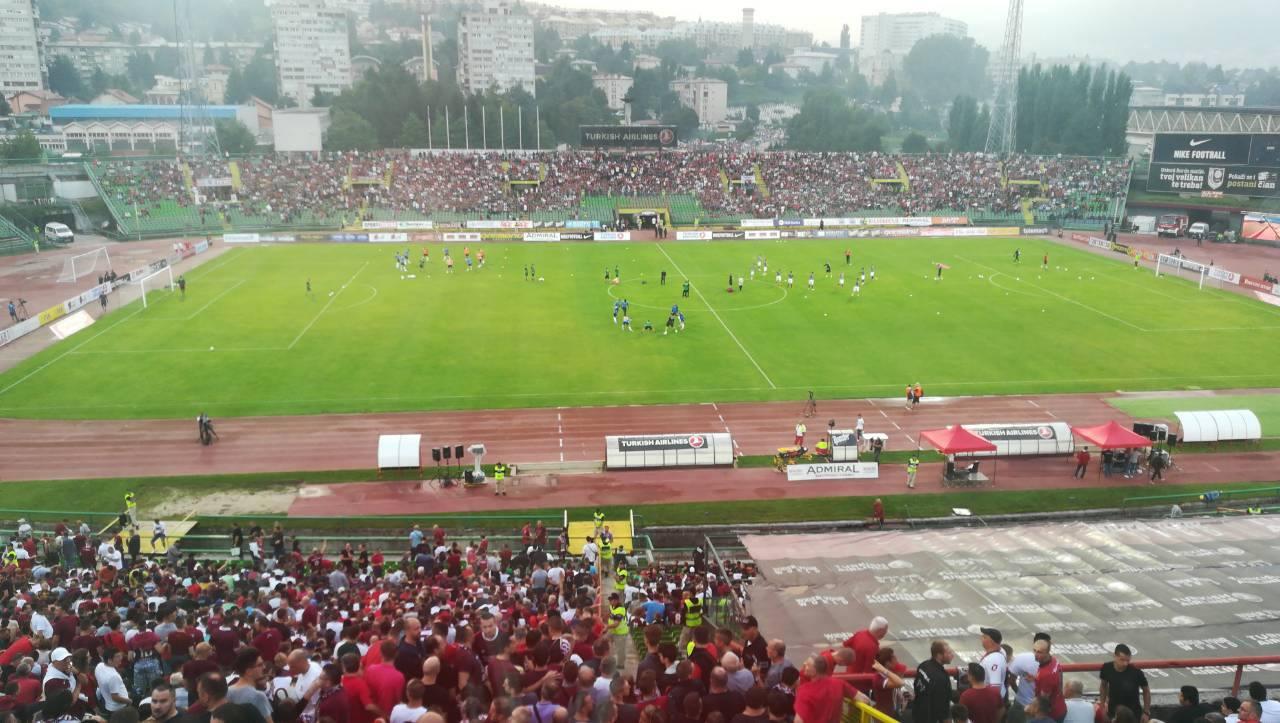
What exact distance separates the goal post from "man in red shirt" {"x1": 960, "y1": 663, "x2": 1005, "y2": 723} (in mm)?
64992

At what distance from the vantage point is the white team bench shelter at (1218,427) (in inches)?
1319

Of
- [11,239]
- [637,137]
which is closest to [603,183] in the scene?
[637,137]

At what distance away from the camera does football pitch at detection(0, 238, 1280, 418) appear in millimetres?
38656

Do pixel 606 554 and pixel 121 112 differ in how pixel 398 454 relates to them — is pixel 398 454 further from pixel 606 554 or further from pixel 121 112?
pixel 121 112

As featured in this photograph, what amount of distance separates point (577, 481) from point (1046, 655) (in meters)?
21.6

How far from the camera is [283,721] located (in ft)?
27.9

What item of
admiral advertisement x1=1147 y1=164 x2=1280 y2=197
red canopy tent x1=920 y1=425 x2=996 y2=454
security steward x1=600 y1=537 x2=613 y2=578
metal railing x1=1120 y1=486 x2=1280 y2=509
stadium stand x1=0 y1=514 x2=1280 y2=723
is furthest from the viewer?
admiral advertisement x1=1147 y1=164 x2=1280 y2=197

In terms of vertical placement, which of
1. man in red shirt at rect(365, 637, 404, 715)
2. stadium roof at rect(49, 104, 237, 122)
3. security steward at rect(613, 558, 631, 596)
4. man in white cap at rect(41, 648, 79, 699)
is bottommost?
security steward at rect(613, 558, 631, 596)

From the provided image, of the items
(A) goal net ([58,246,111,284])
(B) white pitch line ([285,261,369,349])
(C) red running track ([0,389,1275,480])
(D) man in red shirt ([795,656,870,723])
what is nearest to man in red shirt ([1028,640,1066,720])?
(D) man in red shirt ([795,656,870,723])

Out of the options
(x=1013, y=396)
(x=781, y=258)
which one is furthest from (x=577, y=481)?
(x=781, y=258)

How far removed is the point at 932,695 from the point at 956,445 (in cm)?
2270

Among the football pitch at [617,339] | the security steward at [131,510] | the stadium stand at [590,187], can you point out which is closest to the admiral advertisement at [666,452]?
the football pitch at [617,339]

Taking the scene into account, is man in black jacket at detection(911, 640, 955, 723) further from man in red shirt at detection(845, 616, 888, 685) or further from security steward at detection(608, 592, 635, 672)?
security steward at detection(608, 592, 635, 672)

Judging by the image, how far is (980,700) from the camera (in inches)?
354
